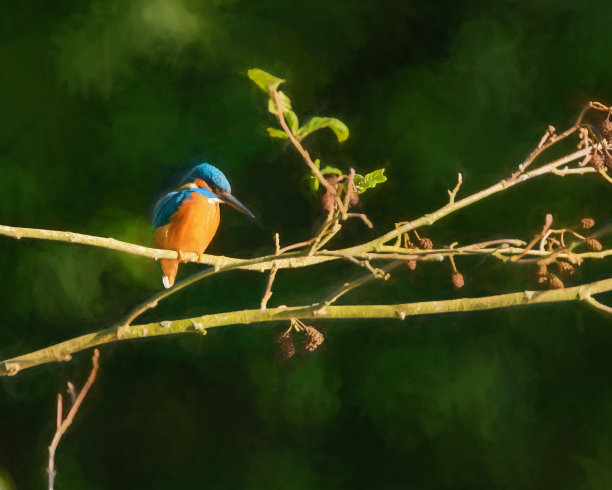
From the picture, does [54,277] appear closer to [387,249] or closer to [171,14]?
[171,14]

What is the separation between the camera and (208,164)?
2.16 m

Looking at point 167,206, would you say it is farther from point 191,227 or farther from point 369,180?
point 369,180

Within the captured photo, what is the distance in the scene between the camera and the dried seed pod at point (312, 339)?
4.66 feet

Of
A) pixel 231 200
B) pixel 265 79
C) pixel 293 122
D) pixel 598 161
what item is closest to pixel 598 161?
pixel 598 161

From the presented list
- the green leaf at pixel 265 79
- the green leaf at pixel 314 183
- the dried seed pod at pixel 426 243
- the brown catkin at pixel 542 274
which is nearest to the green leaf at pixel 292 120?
the green leaf at pixel 265 79

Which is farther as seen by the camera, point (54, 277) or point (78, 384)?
point (54, 277)

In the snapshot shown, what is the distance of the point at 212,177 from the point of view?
2.12m

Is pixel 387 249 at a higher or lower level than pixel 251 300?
lower

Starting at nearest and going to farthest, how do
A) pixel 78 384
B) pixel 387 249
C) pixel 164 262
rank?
pixel 387 249
pixel 78 384
pixel 164 262

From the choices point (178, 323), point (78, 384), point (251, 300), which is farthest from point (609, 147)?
point (78, 384)

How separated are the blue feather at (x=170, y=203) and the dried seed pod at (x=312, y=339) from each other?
792mm

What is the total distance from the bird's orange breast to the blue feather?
1 cm

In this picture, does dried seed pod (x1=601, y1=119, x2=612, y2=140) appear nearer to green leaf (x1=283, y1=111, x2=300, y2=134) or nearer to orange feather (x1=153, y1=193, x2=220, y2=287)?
green leaf (x1=283, y1=111, x2=300, y2=134)

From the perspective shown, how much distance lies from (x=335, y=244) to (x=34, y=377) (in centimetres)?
104
